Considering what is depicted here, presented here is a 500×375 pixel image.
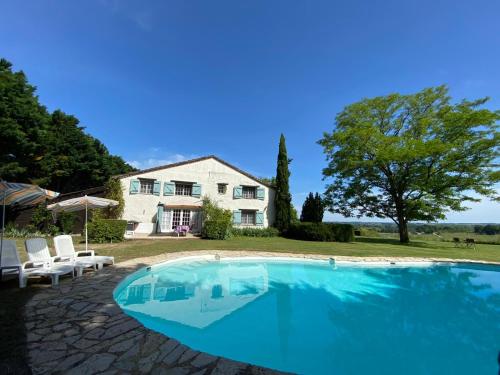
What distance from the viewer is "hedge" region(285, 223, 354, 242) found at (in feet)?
61.1

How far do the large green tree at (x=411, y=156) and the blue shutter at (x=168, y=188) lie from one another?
1493cm

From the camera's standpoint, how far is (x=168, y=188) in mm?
19500

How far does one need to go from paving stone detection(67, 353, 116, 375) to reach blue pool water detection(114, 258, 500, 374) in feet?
5.78

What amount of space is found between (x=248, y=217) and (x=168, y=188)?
7687 millimetres

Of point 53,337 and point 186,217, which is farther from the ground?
point 186,217

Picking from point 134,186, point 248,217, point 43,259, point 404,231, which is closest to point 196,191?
point 134,186

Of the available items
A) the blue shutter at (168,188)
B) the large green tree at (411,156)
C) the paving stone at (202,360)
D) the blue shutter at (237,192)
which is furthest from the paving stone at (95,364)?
the large green tree at (411,156)

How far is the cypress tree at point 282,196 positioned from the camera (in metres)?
21.3

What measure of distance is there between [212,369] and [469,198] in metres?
23.0

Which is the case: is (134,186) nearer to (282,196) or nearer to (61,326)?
(282,196)

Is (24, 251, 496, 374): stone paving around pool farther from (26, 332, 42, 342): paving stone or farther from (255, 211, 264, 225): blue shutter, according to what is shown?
(255, 211, 264, 225): blue shutter

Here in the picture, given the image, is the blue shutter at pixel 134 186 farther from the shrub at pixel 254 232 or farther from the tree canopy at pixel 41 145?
the shrub at pixel 254 232

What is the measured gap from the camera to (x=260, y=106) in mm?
17219

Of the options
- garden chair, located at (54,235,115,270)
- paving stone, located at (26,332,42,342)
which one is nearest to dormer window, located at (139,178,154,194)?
garden chair, located at (54,235,115,270)
